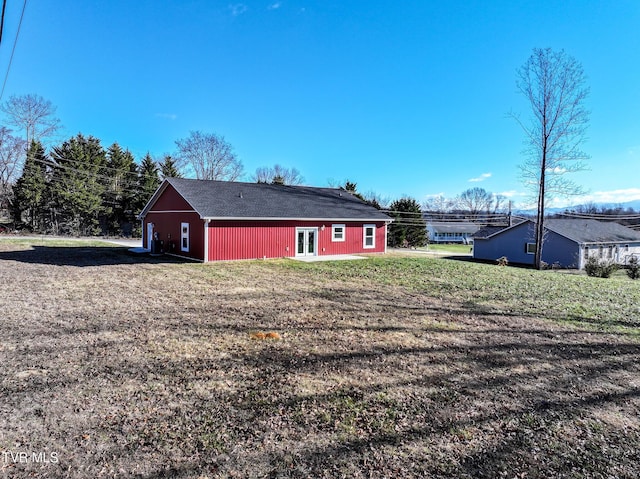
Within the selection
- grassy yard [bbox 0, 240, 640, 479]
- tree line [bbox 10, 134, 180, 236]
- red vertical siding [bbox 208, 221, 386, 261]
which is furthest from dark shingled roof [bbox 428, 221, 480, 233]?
grassy yard [bbox 0, 240, 640, 479]

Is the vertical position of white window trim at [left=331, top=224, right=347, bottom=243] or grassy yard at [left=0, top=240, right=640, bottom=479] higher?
white window trim at [left=331, top=224, right=347, bottom=243]

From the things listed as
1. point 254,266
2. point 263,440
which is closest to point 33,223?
point 254,266

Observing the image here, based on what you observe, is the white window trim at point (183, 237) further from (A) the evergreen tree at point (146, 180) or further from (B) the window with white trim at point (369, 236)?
(A) the evergreen tree at point (146, 180)

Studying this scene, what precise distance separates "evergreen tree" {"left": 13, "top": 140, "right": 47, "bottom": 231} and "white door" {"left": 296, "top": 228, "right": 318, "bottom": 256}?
1176 inches

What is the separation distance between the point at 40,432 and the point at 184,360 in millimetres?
1758

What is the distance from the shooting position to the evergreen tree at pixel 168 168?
39.5 meters

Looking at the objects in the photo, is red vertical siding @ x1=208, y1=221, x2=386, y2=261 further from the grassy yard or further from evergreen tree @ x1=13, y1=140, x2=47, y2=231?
evergreen tree @ x1=13, y1=140, x2=47, y2=231

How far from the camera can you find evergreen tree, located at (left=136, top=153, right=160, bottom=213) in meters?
38.4

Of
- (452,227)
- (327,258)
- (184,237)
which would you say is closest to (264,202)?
(184,237)

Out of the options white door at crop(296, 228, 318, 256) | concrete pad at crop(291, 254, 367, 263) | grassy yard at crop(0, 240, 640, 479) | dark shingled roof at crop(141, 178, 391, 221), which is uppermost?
dark shingled roof at crop(141, 178, 391, 221)

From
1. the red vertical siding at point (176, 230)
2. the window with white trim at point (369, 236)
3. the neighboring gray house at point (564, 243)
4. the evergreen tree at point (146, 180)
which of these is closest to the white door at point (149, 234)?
the red vertical siding at point (176, 230)

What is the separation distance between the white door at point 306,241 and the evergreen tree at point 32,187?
98.0ft

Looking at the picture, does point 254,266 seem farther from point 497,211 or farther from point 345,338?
point 497,211

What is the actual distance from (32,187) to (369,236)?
108ft
